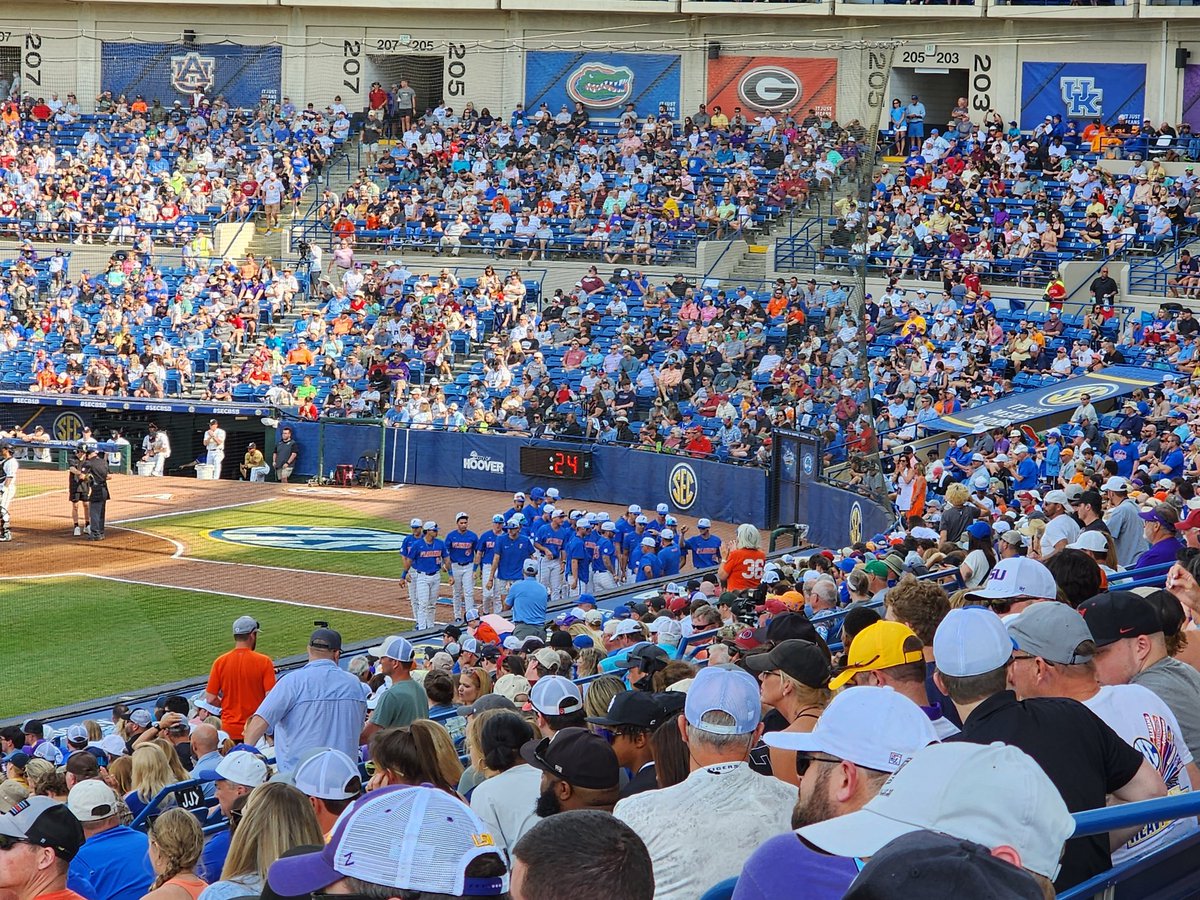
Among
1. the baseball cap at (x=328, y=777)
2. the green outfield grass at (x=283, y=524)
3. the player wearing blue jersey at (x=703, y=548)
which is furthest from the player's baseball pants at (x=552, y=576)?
the baseball cap at (x=328, y=777)

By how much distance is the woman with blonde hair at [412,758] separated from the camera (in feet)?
18.2

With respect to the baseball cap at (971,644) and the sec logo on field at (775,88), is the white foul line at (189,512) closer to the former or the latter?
the sec logo on field at (775,88)

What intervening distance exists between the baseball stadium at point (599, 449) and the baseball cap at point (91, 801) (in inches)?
1.0

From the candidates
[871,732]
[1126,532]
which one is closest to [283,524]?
[1126,532]

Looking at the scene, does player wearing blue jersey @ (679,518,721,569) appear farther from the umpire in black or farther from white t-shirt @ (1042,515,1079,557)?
white t-shirt @ (1042,515,1079,557)

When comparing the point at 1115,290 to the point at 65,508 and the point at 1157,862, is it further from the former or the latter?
the point at 1157,862

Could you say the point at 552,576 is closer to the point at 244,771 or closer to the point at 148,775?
the point at 148,775

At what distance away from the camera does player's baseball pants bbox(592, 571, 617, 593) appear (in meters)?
20.7

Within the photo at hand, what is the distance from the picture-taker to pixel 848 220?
77.6ft

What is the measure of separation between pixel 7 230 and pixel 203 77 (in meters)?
A: 8.10

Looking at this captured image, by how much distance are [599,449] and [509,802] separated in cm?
2356

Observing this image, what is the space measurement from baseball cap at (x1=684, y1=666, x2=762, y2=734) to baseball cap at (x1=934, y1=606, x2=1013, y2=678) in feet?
1.84

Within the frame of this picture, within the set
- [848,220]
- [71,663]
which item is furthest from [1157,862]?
[848,220]

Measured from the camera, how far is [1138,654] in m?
5.04
